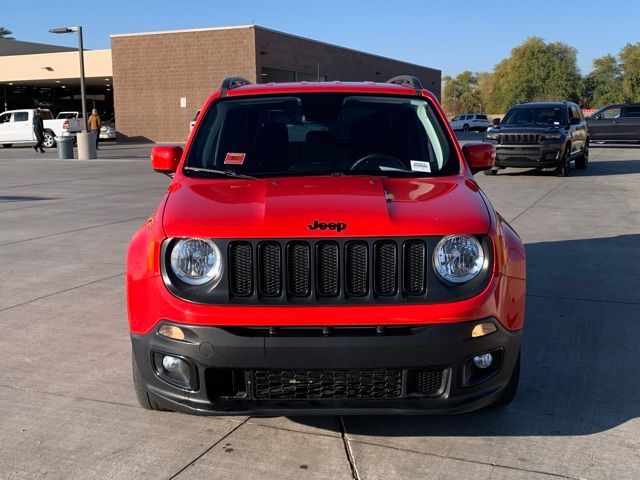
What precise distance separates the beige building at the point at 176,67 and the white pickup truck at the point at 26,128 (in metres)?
6.88

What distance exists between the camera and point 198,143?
4.48 m

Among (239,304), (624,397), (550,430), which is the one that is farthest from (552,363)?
(239,304)

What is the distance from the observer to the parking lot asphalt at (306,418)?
10.7ft

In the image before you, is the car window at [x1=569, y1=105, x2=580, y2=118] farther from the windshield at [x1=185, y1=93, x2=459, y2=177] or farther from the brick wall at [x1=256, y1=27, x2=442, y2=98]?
the brick wall at [x1=256, y1=27, x2=442, y2=98]

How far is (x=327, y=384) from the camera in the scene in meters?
3.16

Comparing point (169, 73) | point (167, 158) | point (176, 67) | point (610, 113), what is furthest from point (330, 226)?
point (169, 73)

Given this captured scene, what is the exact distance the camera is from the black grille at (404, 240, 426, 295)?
3.17m

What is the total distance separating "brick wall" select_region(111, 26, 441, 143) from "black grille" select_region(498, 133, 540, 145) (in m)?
24.4

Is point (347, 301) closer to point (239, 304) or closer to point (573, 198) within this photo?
point (239, 304)

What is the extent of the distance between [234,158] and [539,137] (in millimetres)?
13074

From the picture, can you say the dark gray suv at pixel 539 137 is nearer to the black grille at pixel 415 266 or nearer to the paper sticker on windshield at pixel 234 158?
the paper sticker on windshield at pixel 234 158

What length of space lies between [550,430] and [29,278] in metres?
5.28

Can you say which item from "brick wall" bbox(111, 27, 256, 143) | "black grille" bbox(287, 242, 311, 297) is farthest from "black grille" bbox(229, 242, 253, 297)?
"brick wall" bbox(111, 27, 256, 143)

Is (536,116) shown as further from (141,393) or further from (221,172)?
(141,393)
